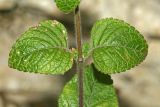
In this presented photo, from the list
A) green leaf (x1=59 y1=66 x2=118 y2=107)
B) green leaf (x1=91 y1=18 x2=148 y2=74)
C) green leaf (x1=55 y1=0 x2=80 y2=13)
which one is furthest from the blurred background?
green leaf (x1=55 y1=0 x2=80 y2=13)

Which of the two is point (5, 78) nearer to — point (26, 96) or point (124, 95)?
point (26, 96)

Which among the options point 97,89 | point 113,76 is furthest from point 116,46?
point 113,76

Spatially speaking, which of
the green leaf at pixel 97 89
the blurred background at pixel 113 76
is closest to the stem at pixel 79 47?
the green leaf at pixel 97 89

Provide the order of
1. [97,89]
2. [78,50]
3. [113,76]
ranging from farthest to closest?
1. [113,76]
2. [97,89]
3. [78,50]

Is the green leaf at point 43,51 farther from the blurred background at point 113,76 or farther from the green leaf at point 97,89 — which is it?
the blurred background at point 113,76

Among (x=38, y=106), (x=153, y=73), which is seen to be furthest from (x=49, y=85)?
(x=153, y=73)

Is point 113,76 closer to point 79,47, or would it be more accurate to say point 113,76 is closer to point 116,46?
point 116,46
